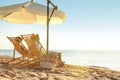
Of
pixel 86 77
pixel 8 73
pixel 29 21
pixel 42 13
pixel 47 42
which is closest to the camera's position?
pixel 8 73

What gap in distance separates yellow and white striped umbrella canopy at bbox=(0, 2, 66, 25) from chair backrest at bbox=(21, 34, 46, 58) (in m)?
0.82

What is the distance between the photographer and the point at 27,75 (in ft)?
19.7

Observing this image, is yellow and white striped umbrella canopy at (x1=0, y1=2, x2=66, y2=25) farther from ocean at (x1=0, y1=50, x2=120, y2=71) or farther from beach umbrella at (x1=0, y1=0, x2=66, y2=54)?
ocean at (x1=0, y1=50, x2=120, y2=71)

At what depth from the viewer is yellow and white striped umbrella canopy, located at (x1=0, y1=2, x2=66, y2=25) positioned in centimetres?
726

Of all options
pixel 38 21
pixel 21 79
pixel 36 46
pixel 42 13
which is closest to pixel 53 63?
pixel 36 46

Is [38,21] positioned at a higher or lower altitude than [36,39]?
higher

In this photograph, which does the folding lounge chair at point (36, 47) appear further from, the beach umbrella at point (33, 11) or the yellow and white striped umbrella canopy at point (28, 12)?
the yellow and white striped umbrella canopy at point (28, 12)

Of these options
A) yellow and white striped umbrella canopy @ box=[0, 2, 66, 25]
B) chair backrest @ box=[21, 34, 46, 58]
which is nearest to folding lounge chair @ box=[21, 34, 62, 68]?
chair backrest @ box=[21, 34, 46, 58]

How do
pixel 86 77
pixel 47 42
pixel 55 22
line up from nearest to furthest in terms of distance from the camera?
pixel 86 77 → pixel 47 42 → pixel 55 22

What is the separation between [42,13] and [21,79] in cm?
262

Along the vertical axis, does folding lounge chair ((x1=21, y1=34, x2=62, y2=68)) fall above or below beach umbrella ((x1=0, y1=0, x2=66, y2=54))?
below

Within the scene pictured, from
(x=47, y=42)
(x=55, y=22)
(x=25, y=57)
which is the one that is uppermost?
(x=55, y=22)

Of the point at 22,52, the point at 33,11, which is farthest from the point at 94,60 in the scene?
the point at 33,11

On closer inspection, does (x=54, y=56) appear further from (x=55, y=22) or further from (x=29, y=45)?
(x=55, y=22)
